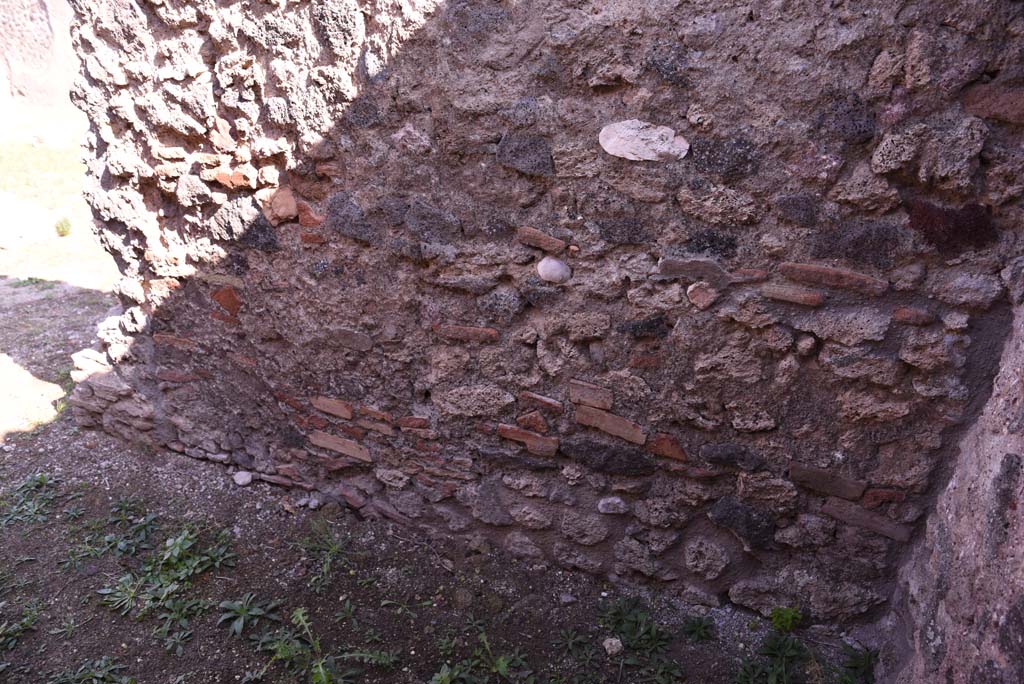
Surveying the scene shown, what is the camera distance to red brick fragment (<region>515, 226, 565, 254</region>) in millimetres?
2030

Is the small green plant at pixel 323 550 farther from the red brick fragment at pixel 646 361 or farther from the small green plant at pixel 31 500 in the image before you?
the red brick fragment at pixel 646 361

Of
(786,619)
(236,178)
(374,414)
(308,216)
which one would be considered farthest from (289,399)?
(786,619)

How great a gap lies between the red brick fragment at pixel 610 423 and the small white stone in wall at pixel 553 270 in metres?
0.40

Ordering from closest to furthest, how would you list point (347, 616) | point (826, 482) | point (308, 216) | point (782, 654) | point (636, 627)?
point (826, 482), point (782, 654), point (636, 627), point (347, 616), point (308, 216)

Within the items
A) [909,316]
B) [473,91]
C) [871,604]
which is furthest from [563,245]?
[871,604]

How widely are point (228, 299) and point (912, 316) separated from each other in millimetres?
2237

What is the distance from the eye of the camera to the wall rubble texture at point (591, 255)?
1.64m

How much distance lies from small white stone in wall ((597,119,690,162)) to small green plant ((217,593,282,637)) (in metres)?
1.79

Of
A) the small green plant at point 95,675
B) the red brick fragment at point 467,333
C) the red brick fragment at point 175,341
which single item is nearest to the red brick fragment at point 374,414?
the red brick fragment at point 467,333

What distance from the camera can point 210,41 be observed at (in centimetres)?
237

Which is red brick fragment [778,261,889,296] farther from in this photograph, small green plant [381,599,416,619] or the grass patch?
the grass patch

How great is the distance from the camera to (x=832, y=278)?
1744 millimetres

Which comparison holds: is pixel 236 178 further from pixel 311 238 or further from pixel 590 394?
pixel 590 394

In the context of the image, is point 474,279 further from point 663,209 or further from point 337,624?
point 337,624
